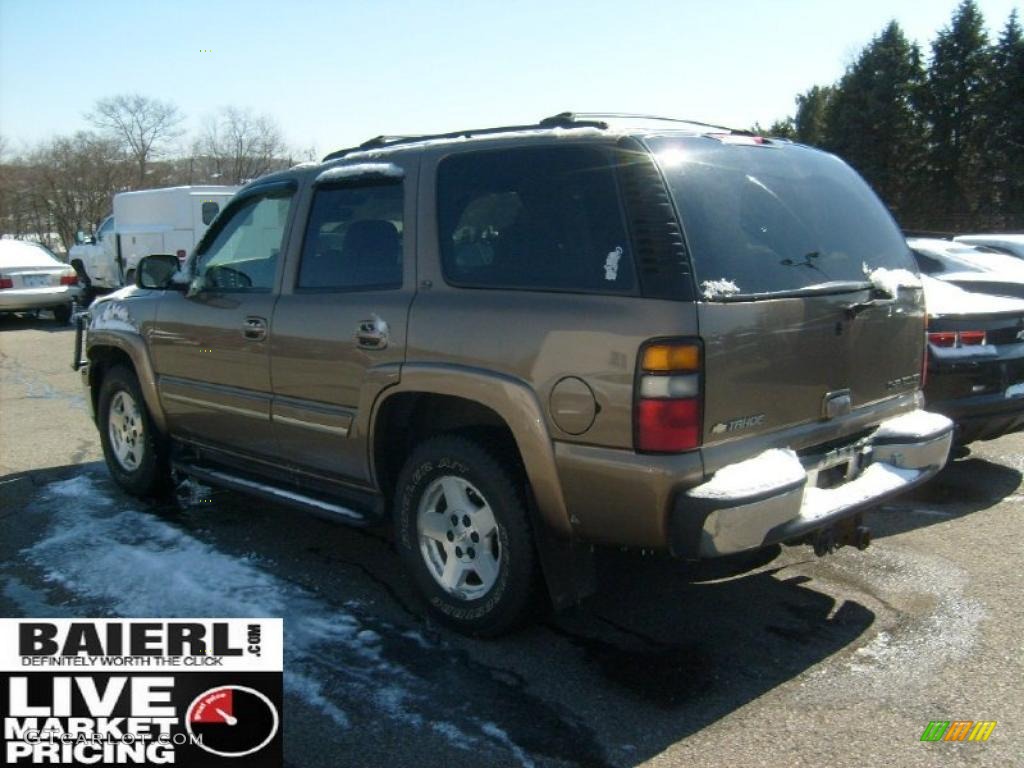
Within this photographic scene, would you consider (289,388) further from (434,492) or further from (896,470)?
(896,470)

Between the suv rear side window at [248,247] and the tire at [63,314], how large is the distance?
13.3 meters

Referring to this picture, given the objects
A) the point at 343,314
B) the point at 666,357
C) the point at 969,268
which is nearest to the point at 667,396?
the point at 666,357

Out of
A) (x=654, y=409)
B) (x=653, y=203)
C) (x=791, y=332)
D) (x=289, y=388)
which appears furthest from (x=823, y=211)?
(x=289, y=388)

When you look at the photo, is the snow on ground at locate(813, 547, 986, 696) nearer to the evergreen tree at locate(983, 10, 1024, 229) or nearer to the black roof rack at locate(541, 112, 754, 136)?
the black roof rack at locate(541, 112, 754, 136)

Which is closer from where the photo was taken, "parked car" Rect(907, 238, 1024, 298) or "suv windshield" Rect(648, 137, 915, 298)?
"suv windshield" Rect(648, 137, 915, 298)

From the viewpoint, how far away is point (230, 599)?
13.9 ft

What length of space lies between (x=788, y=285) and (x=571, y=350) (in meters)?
0.87

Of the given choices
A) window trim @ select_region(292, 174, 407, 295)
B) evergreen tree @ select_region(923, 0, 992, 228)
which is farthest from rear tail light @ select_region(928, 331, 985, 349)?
evergreen tree @ select_region(923, 0, 992, 228)

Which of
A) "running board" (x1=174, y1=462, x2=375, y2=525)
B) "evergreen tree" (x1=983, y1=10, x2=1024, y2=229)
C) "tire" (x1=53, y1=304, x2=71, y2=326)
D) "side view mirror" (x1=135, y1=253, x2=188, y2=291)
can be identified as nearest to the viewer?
"running board" (x1=174, y1=462, x2=375, y2=525)

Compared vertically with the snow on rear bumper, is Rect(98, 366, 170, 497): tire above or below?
below

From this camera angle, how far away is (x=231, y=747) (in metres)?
2.85

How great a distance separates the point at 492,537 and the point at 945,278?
222 inches

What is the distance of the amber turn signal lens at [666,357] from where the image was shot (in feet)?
10.3

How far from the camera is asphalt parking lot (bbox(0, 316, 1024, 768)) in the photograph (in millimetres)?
3100
